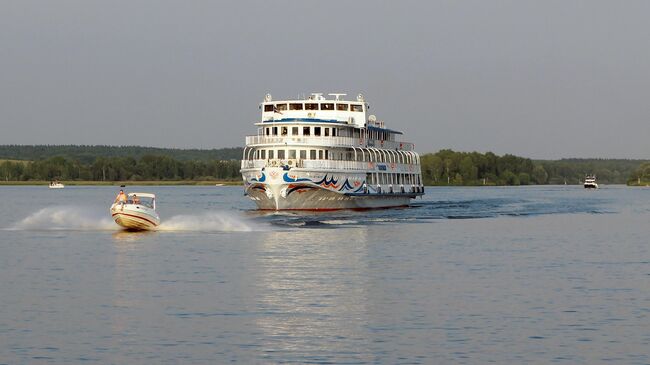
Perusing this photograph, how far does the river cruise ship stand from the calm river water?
804 inches

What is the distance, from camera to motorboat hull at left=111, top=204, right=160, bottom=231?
6924 cm

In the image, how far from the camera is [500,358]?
1053 inches

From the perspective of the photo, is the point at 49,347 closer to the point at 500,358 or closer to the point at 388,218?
the point at 500,358

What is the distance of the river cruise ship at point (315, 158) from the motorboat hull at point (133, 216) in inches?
858

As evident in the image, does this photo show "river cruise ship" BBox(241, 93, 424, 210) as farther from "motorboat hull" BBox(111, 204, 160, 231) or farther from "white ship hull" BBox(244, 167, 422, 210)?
"motorboat hull" BBox(111, 204, 160, 231)

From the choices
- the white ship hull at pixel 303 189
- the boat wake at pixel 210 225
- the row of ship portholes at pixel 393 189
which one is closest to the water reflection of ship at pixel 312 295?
the boat wake at pixel 210 225

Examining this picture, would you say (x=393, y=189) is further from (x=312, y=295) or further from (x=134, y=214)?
(x=312, y=295)

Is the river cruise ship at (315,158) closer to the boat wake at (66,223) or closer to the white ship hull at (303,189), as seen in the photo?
the white ship hull at (303,189)

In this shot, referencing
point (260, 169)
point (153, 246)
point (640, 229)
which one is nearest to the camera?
point (153, 246)

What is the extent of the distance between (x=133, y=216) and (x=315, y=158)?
2776 cm

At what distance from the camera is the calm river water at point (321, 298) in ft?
90.8

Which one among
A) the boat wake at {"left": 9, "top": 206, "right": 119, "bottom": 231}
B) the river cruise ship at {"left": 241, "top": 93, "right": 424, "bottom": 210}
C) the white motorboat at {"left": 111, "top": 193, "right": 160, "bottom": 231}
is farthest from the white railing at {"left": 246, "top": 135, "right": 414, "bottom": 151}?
the white motorboat at {"left": 111, "top": 193, "right": 160, "bottom": 231}

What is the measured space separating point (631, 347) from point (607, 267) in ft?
75.1

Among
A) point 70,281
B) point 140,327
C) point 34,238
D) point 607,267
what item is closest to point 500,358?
point 140,327
